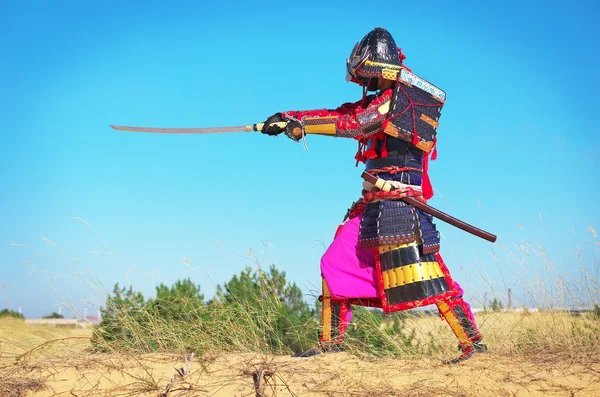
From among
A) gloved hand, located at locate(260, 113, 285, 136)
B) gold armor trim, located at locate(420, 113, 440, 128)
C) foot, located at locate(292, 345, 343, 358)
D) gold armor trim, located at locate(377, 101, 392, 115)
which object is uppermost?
gloved hand, located at locate(260, 113, 285, 136)

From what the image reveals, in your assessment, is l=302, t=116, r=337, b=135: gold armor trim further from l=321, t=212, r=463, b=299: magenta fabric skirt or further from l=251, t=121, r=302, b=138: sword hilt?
l=321, t=212, r=463, b=299: magenta fabric skirt

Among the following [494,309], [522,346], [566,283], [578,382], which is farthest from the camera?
[494,309]

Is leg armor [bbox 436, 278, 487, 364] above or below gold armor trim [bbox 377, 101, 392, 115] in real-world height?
below

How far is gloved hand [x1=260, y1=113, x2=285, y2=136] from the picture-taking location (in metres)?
5.10

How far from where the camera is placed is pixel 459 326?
475 cm

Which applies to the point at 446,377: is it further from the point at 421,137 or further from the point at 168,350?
the point at 168,350

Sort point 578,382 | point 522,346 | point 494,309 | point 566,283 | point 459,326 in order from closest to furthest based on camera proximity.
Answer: point 578,382, point 459,326, point 522,346, point 566,283, point 494,309

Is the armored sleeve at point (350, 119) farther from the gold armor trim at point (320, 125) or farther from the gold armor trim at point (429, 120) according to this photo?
the gold armor trim at point (429, 120)

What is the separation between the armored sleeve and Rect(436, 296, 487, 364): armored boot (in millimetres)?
1474

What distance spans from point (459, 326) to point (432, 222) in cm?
85

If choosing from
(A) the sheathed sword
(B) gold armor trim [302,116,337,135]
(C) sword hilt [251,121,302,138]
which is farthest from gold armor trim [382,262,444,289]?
(C) sword hilt [251,121,302,138]

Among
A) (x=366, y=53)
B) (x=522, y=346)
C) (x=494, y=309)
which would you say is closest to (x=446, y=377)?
(x=522, y=346)

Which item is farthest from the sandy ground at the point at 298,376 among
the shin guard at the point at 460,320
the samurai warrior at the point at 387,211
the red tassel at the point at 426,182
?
the red tassel at the point at 426,182

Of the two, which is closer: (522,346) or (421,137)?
(421,137)
